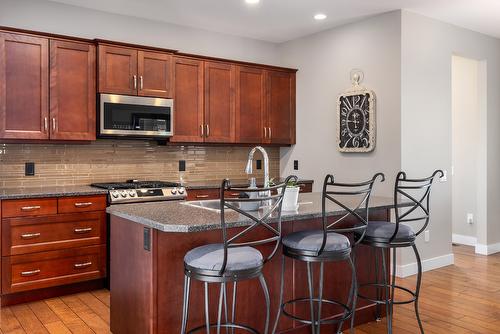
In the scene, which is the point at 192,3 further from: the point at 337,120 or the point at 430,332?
the point at 430,332

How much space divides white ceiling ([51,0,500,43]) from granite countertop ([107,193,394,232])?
2.22m

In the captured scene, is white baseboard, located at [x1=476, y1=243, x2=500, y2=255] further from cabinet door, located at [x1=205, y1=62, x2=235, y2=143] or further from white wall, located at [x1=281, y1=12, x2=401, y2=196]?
cabinet door, located at [x1=205, y1=62, x2=235, y2=143]

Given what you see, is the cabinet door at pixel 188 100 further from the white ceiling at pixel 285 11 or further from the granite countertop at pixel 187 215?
the granite countertop at pixel 187 215

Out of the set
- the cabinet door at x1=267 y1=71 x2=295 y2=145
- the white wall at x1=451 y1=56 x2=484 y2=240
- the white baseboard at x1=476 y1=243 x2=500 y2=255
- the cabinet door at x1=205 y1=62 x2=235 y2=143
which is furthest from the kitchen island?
the white wall at x1=451 y1=56 x2=484 y2=240

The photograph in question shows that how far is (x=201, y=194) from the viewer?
4621 millimetres

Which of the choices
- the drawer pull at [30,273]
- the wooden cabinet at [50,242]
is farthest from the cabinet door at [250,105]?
the drawer pull at [30,273]

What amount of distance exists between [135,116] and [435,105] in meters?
3.09

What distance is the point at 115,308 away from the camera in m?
2.75

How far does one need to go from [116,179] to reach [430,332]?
324cm

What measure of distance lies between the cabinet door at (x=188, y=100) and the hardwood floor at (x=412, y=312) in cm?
Result: 180

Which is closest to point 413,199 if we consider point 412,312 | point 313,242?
point 313,242

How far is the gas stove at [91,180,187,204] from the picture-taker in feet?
13.0

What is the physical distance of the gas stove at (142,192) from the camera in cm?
397

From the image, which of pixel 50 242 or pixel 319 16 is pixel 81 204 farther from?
pixel 319 16
